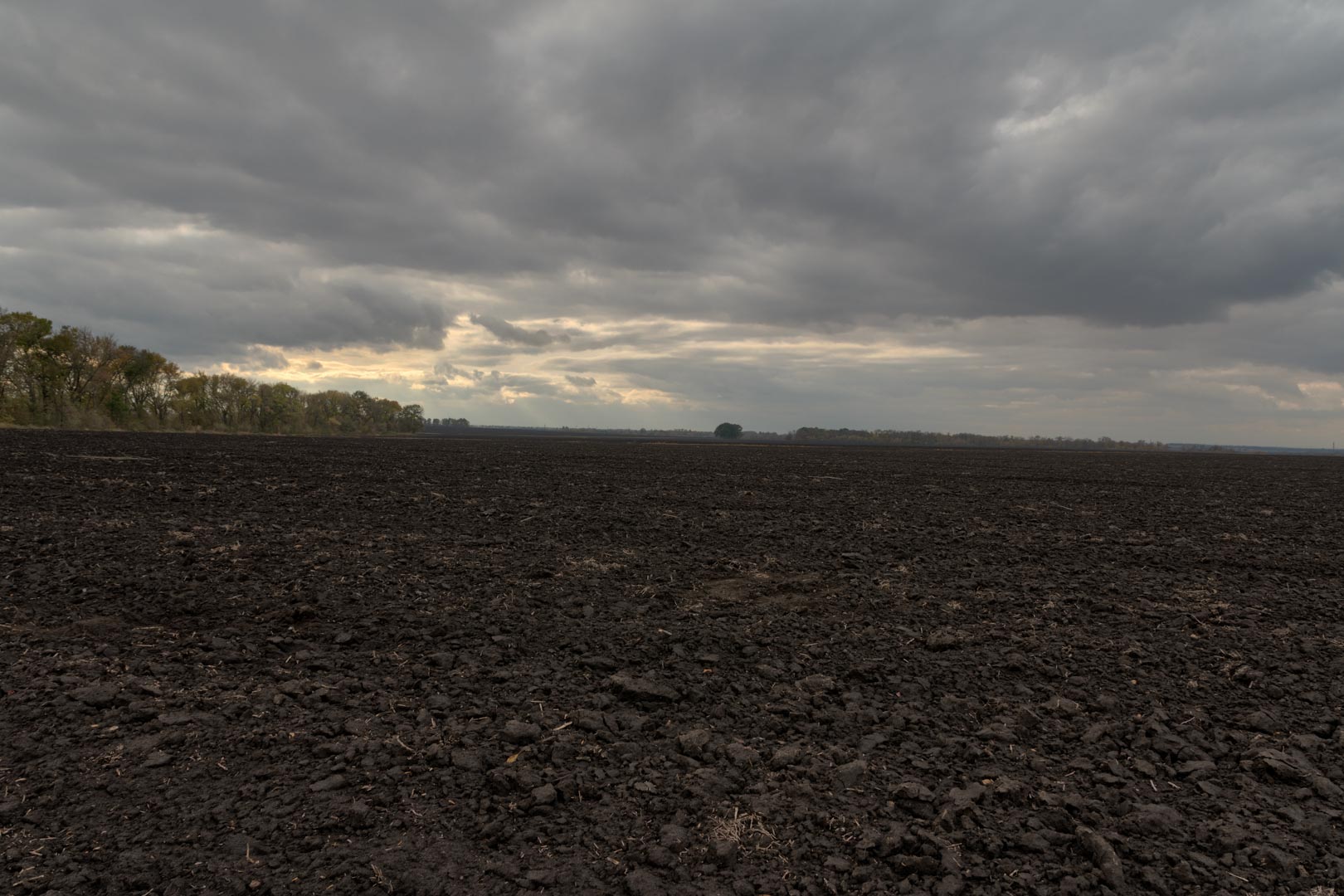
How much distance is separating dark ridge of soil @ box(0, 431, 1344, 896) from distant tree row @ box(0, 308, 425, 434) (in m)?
69.4

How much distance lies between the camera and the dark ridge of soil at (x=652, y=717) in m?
3.94

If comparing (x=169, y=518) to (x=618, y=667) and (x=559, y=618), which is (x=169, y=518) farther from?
(x=618, y=667)

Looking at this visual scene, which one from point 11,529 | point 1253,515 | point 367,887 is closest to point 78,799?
point 367,887

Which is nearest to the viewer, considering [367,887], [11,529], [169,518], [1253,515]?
[367,887]

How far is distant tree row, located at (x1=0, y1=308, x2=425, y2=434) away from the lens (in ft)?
207

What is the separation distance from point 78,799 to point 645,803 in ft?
11.9

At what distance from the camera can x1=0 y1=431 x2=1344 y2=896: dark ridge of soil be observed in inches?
155

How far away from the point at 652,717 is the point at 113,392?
90.4m

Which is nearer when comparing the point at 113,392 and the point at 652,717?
the point at 652,717

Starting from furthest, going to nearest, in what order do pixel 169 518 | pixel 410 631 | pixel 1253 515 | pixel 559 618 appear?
pixel 1253 515 < pixel 169 518 < pixel 559 618 < pixel 410 631

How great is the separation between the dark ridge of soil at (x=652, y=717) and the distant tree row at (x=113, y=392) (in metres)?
69.4

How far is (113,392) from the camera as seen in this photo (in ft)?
240

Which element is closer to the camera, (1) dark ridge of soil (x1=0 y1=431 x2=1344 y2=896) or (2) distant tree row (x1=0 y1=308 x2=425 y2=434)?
(1) dark ridge of soil (x1=0 y1=431 x2=1344 y2=896)

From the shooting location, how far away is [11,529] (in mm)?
12180
